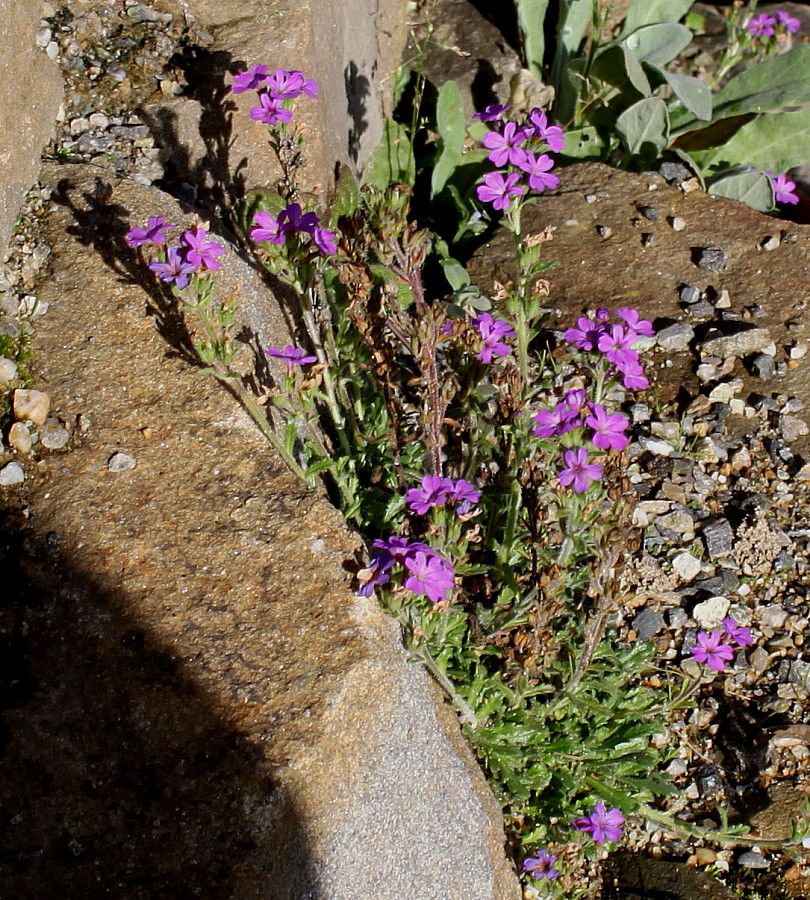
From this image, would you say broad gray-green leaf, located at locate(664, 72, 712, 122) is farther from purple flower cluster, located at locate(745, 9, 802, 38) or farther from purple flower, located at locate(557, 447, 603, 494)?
purple flower, located at locate(557, 447, 603, 494)

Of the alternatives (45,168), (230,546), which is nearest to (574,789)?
(230,546)

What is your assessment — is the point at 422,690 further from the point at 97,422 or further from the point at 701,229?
the point at 701,229

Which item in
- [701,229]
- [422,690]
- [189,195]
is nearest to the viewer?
[422,690]

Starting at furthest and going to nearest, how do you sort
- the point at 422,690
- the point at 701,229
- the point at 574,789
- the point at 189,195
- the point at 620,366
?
the point at 701,229 → the point at 189,195 → the point at 574,789 → the point at 422,690 → the point at 620,366

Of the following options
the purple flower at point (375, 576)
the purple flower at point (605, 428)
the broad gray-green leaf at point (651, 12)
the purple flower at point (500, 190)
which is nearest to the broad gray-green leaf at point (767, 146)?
the broad gray-green leaf at point (651, 12)

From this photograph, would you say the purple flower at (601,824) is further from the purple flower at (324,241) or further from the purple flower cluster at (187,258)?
the purple flower cluster at (187,258)

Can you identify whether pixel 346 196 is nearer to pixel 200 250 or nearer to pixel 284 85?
pixel 284 85

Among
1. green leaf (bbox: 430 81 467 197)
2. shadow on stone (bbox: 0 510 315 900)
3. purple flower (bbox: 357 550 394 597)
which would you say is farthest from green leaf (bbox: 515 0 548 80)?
shadow on stone (bbox: 0 510 315 900)
